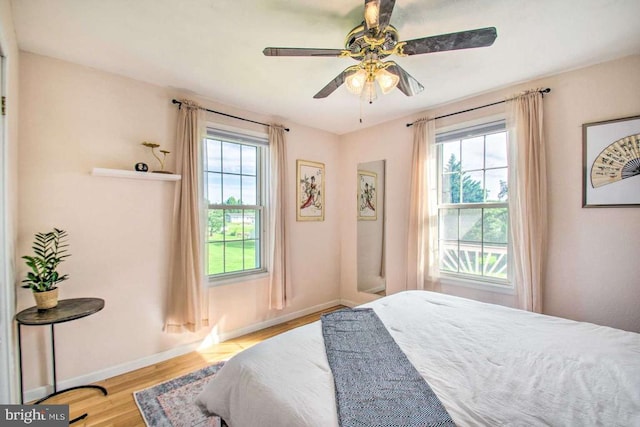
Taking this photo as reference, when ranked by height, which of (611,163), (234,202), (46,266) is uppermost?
(611,163)

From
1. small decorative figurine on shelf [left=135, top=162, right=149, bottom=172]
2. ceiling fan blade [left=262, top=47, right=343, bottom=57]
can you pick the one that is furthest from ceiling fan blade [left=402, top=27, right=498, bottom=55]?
small decorative figurine on shelf [left=135, top=162, right=149, bottom=172]

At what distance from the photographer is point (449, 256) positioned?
121 inches

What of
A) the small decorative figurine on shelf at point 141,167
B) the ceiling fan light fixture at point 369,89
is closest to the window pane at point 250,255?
the small decorative figurine on shelf at point 141,167

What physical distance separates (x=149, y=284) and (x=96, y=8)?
2.08 meters

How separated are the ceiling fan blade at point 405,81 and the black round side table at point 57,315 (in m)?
2.58

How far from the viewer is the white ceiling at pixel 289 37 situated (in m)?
1.61

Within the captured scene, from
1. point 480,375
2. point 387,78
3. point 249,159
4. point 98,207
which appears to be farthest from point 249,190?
point 480,375

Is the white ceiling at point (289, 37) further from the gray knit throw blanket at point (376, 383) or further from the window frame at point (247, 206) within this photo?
the gray knit throw blanket at point (376, 383)

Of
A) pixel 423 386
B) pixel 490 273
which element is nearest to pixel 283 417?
pixel 423 386

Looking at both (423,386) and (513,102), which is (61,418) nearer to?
(423,386)

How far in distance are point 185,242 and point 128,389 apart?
1216 mm

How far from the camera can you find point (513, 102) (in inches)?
100.0

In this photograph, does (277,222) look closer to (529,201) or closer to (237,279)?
(237,279)

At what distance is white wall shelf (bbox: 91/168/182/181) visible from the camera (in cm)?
219
